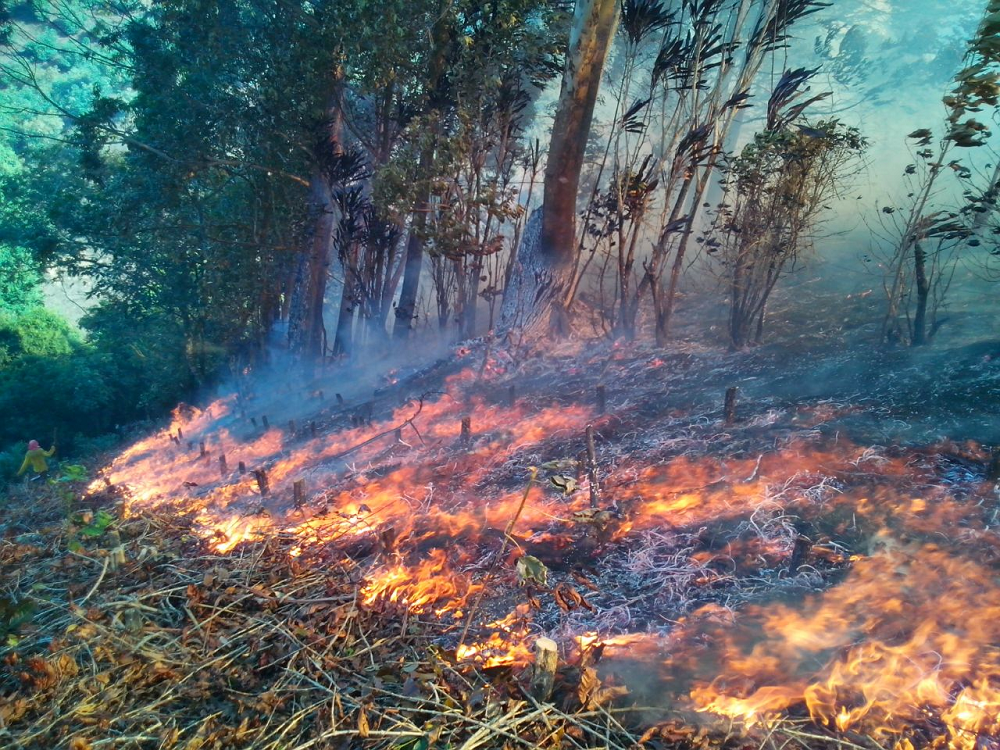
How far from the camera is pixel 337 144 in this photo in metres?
11.4

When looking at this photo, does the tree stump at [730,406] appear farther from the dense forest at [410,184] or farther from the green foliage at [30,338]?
the green foliage at [30,338]

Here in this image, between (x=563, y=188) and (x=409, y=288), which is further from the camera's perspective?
(x=409, y=288)

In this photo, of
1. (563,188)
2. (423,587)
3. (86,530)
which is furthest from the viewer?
(563,188)

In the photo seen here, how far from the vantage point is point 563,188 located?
8109 millimetres

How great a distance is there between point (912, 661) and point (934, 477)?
1.73m

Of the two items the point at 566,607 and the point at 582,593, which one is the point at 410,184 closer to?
the point at 582,593

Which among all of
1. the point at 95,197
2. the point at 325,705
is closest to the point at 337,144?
the point at 95,197

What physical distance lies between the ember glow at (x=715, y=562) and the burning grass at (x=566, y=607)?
14 mm

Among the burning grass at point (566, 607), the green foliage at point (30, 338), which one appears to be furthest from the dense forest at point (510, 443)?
the green foliage at point (30, 338)

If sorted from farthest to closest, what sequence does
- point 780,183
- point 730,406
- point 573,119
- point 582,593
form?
point 573,119
point 780,183
point 730,406
point 582,593

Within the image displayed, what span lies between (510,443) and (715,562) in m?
2.90

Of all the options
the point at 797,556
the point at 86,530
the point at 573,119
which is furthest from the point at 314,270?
the point at 797,556

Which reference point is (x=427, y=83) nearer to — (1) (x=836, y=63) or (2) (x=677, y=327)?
(2) (x=677, y=327)

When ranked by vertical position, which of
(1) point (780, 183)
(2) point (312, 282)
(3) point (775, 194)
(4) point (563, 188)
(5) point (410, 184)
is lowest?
(2) point (312, 282)
